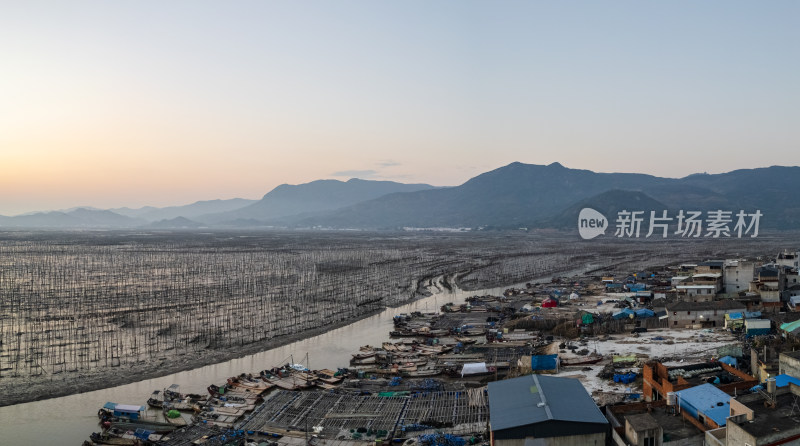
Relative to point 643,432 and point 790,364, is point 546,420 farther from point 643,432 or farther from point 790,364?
point 790,364

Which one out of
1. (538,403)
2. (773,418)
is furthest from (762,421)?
(538,403)

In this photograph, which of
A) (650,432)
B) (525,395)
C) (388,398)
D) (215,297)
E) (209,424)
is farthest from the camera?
(215,297)

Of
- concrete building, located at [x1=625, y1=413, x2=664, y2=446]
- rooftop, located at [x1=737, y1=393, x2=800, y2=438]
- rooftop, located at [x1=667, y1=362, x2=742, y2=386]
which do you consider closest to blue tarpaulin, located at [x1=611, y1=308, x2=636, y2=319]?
rooftop, located at [x1=667, y1=362, x2=742, y2=386]

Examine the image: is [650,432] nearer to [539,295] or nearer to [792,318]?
[792,318]

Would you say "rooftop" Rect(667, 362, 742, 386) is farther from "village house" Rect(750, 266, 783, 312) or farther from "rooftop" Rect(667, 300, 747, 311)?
"village house" Rect(750, 266, 783, 312)

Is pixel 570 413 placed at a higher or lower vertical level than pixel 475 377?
higher

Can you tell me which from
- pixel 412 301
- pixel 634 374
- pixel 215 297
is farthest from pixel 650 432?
pixel 215 297
